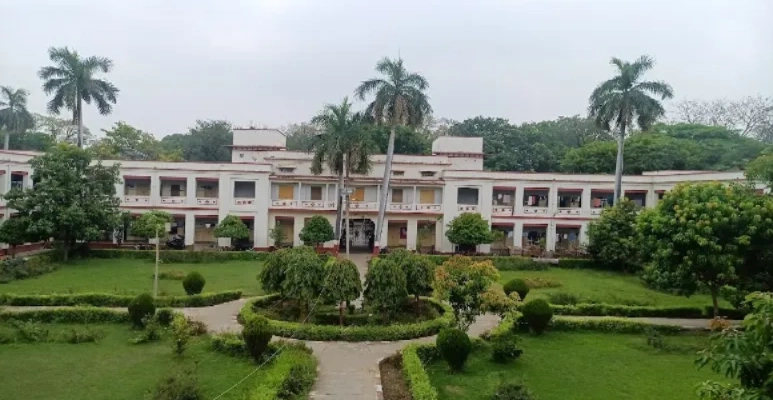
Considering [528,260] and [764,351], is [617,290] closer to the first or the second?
[528,260]

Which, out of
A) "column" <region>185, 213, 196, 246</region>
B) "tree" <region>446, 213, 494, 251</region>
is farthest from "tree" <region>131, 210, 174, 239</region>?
"tree" <region>446, 213, 494, 251</region>

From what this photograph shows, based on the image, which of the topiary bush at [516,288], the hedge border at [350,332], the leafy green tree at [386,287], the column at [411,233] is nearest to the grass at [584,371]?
the hedge border at [350,332]

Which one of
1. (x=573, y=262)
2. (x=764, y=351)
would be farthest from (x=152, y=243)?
(x=764, y=351)

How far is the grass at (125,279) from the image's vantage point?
20688mm

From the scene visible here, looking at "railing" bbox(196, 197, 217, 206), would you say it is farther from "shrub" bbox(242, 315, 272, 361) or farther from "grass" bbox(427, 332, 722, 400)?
"grass" bbox(427, 332, 722, 400)

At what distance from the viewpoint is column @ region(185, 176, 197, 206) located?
109 ft

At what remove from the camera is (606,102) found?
3198cm

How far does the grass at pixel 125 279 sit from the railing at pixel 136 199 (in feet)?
17.5

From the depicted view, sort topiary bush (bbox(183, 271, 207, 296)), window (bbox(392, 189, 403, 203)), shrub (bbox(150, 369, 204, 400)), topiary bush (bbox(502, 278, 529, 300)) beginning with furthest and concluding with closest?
window (bbox(392, 189, 403, 203)) → topiary bush (bbox(502, 278, 529, 300)) → topiary bush (bbox(183, 271, 207, 296)) → shrub (bbox(150, 369, 204, 400))

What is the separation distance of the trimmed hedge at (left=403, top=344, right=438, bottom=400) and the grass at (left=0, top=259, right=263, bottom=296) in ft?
32.3

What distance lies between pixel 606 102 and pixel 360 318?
72.9 feet

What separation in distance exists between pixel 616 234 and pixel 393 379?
67.5 ft

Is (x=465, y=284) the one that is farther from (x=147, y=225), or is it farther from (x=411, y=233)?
(x=147, y=225)

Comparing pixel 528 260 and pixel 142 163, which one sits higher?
pixel 142 163
